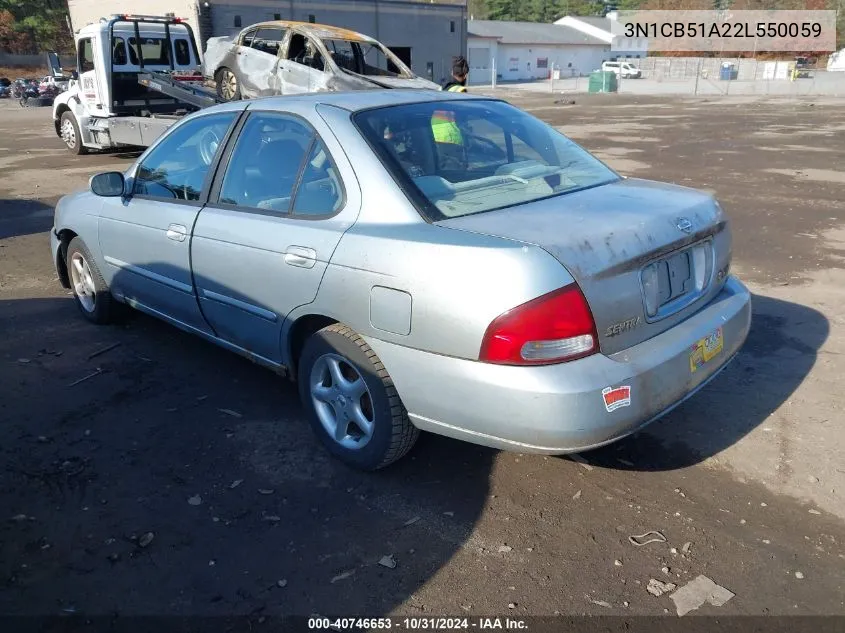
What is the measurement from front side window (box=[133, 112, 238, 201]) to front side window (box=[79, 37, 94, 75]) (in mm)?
11184

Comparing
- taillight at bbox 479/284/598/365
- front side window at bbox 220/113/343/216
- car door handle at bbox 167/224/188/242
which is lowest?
taillight at bbox 479/284/598/365

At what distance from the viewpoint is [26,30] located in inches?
2530

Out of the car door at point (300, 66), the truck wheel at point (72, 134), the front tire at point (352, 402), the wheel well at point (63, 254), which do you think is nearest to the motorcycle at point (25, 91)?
the truck wheel at point (72, 134)

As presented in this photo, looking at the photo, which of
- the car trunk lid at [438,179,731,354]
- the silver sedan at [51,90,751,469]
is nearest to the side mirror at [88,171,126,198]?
the silver sedan at [51,90,751,469]

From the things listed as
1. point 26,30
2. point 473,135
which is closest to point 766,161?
point 473,135

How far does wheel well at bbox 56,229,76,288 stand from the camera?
5.33 metres

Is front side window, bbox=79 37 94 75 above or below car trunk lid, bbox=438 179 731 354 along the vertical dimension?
above

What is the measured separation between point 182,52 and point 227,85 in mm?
2099

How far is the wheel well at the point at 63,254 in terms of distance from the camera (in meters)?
5.33

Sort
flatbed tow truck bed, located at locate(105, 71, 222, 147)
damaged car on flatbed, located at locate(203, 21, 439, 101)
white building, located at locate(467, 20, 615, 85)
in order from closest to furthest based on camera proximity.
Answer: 1. flatbed tow truck bed, located at locate(105, 71, 222, 147)
2. damaged car on flatbed, located at locate(203, 21, 439, 101)
3. white building, located at locate(467, 20, 615, 85)

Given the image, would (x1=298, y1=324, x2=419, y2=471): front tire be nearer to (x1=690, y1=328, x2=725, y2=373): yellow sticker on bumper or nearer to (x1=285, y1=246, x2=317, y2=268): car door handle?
(x1=285, y1=246, x2=317, y2=268): car door handle

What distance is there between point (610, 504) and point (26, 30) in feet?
253

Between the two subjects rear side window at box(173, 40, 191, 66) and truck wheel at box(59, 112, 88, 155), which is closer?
rear side window at box(173, 40, 191, 66)

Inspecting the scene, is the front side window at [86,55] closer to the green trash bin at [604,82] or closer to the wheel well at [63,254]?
the wheel well at [63,254]
